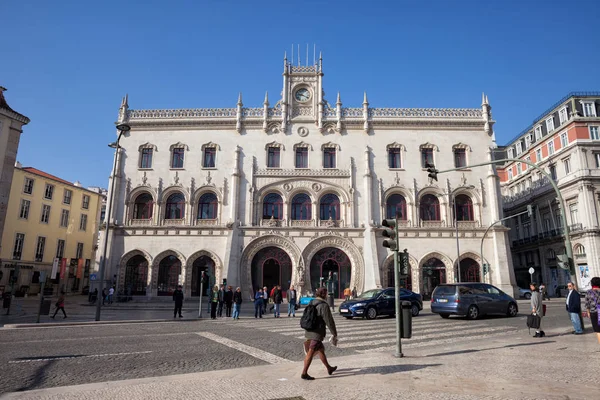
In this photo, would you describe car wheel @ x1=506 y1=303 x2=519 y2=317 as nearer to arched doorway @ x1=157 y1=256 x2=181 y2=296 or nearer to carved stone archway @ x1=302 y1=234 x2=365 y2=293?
carved stone archway @ x1=302 y1=234 x2=365 y2=293

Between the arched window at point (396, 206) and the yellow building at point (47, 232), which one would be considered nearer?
the arched window at point (396, 206)

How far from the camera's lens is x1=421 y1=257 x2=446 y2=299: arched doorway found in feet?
104

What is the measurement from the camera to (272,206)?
33.1 m

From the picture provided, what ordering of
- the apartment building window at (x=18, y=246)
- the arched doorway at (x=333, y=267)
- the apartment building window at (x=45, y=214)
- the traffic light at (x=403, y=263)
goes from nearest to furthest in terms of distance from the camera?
1. the traffic light at (x=403, y=263)
2. the arched doorway at (x=333, y=267)
3. the apartment building window at (x=18, y=246)
4. the apartment building window at (x=45, y=214)

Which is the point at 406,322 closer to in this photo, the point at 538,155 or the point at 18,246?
the point at 538,155

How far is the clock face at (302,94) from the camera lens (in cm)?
3519

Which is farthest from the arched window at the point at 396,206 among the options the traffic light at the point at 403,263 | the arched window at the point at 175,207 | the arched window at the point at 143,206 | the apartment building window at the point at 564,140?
the traffic light at the point at 403,263

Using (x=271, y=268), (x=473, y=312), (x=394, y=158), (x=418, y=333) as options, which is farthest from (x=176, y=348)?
(x=394, y=158)

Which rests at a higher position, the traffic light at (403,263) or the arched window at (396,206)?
the arched window at (396,206)

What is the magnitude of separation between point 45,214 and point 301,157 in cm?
2963

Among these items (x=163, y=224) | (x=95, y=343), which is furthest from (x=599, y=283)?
(x=163, y=224)

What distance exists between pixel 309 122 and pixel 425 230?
13.5m

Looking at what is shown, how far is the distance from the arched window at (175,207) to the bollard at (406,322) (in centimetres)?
2698

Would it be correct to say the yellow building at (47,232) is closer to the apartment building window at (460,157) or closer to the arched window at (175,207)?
the arched window at (175,207)
